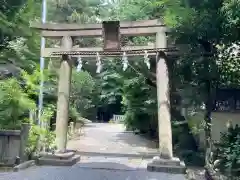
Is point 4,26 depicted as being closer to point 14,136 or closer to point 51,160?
point 14,136

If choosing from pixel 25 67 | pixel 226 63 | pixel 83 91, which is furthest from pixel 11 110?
pixel 83 91

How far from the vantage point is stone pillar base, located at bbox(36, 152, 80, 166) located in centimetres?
984

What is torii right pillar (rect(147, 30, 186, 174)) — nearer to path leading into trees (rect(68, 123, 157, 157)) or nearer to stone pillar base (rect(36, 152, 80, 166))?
stone pillar base (rect(36, 152, 80, 166))

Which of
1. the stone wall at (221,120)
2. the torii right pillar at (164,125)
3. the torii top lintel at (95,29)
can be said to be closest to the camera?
the torii right pillar at (164,125)

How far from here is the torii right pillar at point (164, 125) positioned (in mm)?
9242

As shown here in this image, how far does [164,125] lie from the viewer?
9727mm

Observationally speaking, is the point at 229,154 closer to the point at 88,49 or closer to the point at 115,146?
the point at 88,49

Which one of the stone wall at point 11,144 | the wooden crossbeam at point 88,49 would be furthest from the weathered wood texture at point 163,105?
the stone wall at point 11,144

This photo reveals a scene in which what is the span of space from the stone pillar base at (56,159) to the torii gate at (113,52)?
35mm

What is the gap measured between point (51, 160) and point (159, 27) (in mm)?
5519

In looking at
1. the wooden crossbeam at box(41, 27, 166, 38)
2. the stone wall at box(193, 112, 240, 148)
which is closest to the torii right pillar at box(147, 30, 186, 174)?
the wooden crossbeam at box(41, 27, 166, 38)

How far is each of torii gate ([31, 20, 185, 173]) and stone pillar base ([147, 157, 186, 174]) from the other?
0.16ft

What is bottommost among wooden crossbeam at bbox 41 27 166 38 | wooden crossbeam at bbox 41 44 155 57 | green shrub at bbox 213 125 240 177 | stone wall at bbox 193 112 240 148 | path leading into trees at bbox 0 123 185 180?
path leading into trees at bbox 0 123 185 180

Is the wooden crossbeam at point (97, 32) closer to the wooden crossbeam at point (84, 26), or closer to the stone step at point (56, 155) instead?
the wooden crossbeam at point (84, 26)
